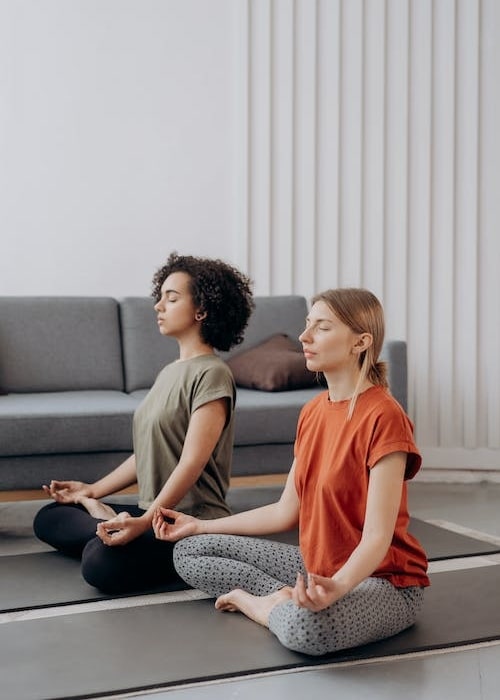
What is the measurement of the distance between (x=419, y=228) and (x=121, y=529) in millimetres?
2537

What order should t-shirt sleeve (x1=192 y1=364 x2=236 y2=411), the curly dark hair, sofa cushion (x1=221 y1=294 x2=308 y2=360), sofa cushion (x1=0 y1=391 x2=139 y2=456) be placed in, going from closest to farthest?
t-shirt sleeve (x1=192 y1=364 x2=236 y2=411) → the curly dark hair → sofa cushion (x1=0 y1=391 x2=139 y2=456) → sofa cushion (x1=221 y1=294 x2=308 y2=360)

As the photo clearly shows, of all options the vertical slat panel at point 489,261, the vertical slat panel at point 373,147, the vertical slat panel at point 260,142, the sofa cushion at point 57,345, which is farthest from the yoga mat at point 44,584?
the vertical slat panel at point 489,261

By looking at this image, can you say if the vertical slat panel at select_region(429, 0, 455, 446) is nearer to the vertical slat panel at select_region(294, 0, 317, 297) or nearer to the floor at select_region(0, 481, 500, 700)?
the vertical slat panel at select_region(294, 0, 317, 297)

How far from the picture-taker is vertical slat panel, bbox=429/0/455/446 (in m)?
4.21

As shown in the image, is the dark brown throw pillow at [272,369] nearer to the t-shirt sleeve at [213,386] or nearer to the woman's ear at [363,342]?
the t-shirt sleeve at [213,386]

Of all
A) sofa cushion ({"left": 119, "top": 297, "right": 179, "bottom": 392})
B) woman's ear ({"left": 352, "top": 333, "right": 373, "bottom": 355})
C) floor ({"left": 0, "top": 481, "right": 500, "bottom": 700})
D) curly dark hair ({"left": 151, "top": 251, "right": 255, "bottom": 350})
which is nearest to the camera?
floor ({"left": 0, "top": 481, "right": 500, "bottom": 700})

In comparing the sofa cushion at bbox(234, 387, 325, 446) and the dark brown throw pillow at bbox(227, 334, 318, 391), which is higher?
the dark brown throw pillow at bbox(227, 334, 318, 391)

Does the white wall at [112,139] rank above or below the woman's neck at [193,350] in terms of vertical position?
above

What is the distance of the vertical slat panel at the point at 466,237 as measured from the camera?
4.20m

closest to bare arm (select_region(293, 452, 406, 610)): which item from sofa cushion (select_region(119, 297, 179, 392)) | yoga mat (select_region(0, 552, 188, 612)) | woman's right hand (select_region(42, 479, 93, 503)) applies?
yoga mat (select_region(0, 552, 188, 612))

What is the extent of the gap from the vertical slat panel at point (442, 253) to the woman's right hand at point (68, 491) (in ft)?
6.91

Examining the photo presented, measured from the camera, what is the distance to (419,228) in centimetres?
424

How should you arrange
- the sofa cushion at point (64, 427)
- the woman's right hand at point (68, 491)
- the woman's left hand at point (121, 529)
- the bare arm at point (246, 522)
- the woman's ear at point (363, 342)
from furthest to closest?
the sofa cushion at point (64, 427) → the woman's right hand at point (68, 491) → the woman's left hand at point (121, 529) → the bare arm at point (246, 522) → the woman's ear at point (363, 342)

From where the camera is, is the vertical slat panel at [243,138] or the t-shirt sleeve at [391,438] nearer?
the t-shirt sleeve at [391,438]
